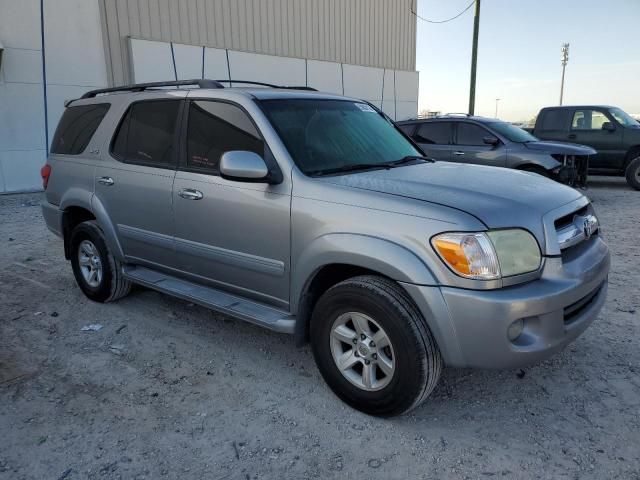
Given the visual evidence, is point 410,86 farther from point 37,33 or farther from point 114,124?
point 114,124

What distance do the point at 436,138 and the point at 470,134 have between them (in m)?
0.60

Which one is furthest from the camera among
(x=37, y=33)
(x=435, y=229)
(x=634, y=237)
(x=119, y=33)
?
(x=119, y=33)

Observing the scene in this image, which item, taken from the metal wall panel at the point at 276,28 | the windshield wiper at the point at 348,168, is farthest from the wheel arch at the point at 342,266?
the metal wall panel at the point at 276,28

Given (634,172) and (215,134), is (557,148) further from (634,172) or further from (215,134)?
(215,134)

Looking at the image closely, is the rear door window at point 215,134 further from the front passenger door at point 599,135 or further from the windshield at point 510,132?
the front passenger door at point 599,135

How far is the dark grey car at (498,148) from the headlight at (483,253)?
6.62 m

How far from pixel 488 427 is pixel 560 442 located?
36cm

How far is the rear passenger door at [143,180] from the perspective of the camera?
12.7 ft

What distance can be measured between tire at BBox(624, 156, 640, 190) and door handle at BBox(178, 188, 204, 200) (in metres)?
10.6

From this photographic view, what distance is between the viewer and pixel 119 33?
1191 cm

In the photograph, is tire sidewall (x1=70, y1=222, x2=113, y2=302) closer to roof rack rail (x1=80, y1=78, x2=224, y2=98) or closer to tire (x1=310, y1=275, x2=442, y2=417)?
roof rack rail (x1=80, y1=78, x2=224, y2=98)

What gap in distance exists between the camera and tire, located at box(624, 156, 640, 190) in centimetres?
1099

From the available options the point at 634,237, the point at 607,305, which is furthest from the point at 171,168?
the point at 634,237

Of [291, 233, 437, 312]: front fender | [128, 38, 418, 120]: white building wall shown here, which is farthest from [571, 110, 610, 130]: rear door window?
[291, 233, 437, 312]: front fender
